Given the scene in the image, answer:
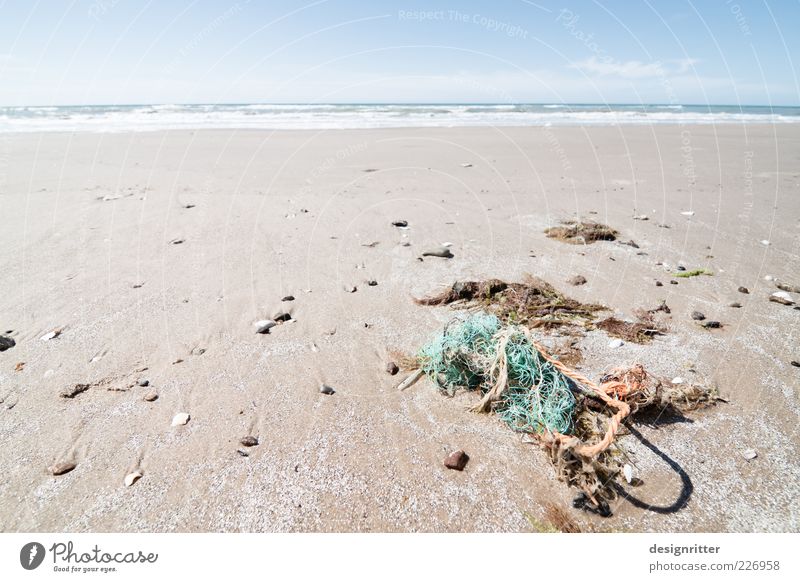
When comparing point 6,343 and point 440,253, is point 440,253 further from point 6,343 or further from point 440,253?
point 6,343

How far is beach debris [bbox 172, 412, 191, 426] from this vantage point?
3.06 meters

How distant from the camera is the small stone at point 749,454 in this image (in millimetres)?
2781

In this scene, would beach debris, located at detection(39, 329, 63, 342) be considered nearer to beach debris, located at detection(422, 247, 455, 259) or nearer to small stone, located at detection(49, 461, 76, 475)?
small stone, located at detection(49, 461, 76, 475)

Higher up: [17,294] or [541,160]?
[541,160]

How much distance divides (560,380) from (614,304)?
202 cm

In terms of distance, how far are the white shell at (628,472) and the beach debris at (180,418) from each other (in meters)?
2.98

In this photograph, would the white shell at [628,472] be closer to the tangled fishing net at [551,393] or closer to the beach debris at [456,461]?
the tangled fishing net at [551,393]

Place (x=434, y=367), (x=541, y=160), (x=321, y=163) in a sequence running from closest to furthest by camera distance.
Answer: (x=434, y=367) → (x=321, y=163) → (x=541, y=160)

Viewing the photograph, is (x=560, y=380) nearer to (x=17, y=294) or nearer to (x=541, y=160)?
(x=17, y=294)
